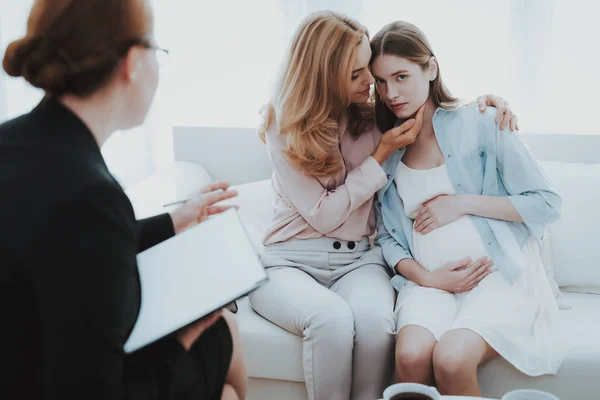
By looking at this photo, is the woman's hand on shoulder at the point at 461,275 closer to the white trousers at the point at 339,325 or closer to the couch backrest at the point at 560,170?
the white trousers at the point at 339,325

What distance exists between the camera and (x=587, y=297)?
187cm

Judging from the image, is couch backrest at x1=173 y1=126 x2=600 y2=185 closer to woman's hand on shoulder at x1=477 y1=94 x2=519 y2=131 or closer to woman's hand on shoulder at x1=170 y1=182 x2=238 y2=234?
woman's hand on shoulder at x1=477 y1=94 x2=519 y2=131

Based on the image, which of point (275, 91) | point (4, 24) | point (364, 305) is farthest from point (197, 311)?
point (4, 24)

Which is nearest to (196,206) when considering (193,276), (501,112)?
(193,276)

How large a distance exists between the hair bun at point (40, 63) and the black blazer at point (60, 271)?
2.7 inches

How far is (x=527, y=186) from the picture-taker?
1700 millimetres

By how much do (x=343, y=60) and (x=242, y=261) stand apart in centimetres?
86

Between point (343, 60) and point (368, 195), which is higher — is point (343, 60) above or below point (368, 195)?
above

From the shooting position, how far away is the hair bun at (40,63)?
90 cm

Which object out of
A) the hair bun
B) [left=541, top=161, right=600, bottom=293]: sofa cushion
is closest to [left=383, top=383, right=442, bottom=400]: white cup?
the hair bun

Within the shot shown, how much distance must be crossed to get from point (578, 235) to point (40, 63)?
5.30 feet

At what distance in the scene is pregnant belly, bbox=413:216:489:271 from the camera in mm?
1709

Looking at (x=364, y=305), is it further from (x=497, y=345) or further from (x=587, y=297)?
(x=587, y=297)

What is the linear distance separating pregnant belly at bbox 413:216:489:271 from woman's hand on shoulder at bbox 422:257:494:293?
0.03 meters
